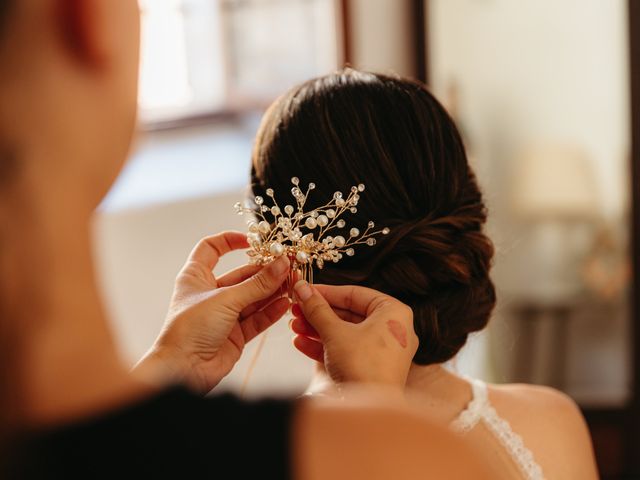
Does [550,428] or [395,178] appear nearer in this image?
[395,178]

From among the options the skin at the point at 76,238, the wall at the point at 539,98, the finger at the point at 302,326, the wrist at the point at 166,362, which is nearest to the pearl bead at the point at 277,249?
the finger at the point at 302,326

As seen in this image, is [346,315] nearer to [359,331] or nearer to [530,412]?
[359,331]

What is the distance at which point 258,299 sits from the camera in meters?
1.32

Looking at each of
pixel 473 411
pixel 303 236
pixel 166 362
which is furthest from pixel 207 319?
pixel 473 411

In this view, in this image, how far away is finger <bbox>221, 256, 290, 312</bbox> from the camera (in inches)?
51.2

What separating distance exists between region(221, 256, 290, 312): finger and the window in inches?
87.9

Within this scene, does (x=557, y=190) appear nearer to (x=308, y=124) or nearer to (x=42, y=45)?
(x=308, y=124)

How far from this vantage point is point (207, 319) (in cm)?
132

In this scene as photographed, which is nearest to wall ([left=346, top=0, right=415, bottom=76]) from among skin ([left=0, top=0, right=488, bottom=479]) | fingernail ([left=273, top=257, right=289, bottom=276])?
fingernail ([left=273, top=257, right=289, bottom=276])

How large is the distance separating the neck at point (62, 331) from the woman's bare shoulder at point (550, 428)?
3.69 ft

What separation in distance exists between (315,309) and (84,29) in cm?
73

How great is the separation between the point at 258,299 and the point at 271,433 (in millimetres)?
787

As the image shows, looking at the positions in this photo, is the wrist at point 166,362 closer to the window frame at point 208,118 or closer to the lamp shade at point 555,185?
the lamp shade at point 555,185

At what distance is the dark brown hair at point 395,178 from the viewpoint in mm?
1385
